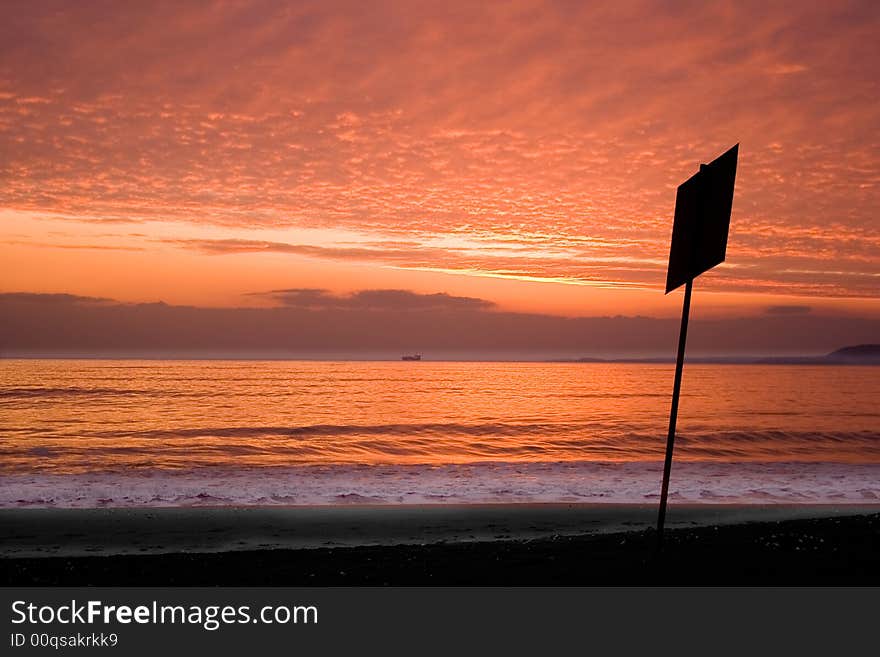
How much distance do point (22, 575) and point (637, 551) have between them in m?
7.93

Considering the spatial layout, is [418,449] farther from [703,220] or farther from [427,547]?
[703,220]

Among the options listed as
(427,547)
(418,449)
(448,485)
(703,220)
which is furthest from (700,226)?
(418,449)

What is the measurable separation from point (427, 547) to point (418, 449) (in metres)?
22.2

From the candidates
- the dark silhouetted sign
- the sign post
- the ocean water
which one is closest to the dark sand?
the sign post

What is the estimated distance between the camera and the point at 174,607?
6750 millimetres

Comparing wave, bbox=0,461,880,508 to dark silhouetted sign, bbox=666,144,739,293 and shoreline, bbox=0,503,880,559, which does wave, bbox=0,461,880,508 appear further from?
dark silhouetted sign, bbox=666,144,739,293

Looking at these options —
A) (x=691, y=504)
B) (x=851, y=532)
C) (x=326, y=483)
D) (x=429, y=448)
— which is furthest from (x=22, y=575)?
(x=429, y=448)

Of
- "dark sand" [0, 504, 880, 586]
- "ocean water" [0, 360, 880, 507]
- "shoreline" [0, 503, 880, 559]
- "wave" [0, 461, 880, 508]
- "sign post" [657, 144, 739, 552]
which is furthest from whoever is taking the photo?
"ocean water" [0, 360, 880, 507]

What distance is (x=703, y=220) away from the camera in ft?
23.4

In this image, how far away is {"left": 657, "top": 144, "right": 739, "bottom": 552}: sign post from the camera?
22.6 feet

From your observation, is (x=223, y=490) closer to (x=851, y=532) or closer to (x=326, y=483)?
(x=326, y=483)

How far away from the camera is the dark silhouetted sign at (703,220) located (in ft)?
22.6

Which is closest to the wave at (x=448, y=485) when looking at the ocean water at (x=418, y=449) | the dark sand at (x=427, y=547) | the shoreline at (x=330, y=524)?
the ocean water at (x=418, y=449)

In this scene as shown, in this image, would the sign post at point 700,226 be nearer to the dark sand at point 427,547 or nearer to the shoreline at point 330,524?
the dark sand at point 427,547
